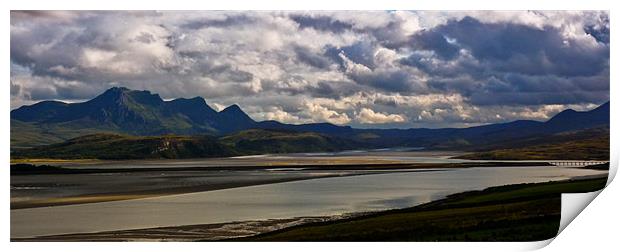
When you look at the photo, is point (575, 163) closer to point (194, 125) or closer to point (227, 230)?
point (227, 230)

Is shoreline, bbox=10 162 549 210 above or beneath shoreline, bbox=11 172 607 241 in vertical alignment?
above

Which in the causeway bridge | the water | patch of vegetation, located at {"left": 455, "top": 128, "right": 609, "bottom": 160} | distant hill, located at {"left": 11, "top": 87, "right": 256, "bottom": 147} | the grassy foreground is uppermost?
distant hill, located at {"left": 11, "top": 87, "right": 256, "bottom": 147}

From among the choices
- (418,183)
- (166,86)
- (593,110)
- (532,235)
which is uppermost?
(166,86)

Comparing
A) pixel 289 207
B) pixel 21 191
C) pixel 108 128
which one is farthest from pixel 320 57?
pixel 21 191

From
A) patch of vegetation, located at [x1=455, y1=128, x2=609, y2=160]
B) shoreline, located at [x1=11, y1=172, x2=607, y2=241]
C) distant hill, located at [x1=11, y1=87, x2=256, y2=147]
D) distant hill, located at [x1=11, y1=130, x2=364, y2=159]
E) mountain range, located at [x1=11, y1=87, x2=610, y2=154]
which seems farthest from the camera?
distant hill, located at [x1=11, y1=130, x2=364, y2=159]

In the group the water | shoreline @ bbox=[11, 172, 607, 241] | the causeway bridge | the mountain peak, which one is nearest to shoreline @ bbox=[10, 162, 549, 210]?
the water

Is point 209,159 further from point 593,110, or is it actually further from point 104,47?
point 593,110

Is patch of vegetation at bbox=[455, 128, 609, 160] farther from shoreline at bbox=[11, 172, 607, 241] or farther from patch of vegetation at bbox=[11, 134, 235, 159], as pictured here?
patch of vegetation at bbox=[11, 134, 235, 159]
